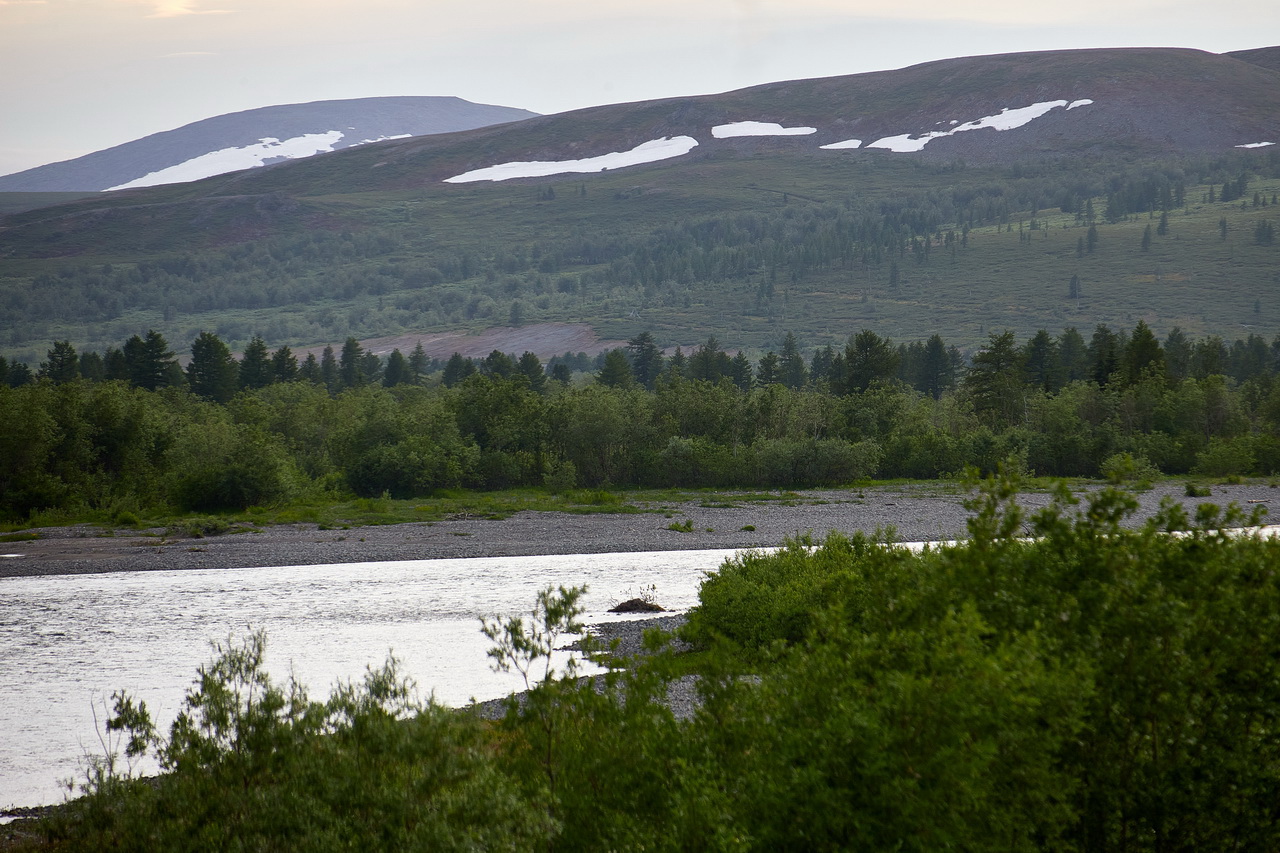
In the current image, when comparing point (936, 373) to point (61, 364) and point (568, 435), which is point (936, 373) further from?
point (61, 364)

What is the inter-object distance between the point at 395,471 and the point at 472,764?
51.5 metres

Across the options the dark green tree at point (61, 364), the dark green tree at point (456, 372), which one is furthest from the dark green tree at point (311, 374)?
the dark green tree at point (61, 364)

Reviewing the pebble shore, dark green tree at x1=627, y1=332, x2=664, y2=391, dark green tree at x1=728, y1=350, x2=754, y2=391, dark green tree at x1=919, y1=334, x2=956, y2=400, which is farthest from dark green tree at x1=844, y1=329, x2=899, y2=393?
dark green tree at x1=627, y1=332, x2=664, y2=391

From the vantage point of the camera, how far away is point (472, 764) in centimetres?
898

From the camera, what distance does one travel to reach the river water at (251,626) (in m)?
19.4

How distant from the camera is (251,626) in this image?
89.7ft

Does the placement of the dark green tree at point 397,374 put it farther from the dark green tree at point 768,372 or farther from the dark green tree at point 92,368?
the dark green tree at point 768,372

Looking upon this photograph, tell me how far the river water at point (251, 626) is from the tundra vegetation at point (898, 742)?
8534 millimetres

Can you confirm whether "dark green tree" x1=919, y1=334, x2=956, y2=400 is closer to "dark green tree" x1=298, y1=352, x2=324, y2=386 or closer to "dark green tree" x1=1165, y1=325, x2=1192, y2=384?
"dark green tree" x1=1165, y1=325, x2=1192, y2=384

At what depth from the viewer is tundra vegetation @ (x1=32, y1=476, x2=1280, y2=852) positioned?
6.79m

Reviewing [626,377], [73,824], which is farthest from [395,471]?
[73,824]

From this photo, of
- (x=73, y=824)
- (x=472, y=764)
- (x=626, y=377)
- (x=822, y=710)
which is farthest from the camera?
(x=626, y=377)

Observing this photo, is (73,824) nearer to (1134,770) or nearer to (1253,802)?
(1134,770)

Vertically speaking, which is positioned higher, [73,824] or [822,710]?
[822,710]
